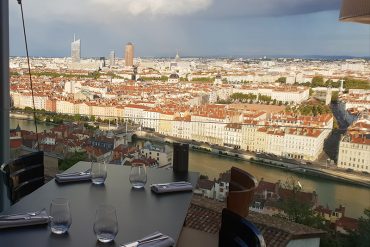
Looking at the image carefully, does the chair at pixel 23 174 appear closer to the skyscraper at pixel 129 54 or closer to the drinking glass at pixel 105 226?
the drinking glass at pixel 105 226

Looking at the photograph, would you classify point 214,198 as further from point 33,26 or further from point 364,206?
point 33,26

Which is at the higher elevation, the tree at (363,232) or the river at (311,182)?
the river at (311,182)

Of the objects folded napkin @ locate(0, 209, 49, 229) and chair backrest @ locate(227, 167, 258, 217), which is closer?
folded napkin @ locate(0, 209, 49, 229)

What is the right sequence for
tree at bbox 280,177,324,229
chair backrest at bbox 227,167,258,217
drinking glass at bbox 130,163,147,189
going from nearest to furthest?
1. chair backrest at bbox 227,167,258,217
2. drinking glass at bbox 130,163,147,189
3. tree at bbox 280,177,324,229

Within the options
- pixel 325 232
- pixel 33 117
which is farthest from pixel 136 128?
pixel 325 232

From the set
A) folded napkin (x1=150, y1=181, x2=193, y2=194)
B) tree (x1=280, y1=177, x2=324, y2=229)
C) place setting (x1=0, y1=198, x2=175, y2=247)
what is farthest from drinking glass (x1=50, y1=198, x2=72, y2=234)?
tree (x1=280, y1=177, x2=324, y2=229)

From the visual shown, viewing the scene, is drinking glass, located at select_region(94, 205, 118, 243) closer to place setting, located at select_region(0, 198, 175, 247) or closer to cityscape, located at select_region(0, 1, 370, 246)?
place setting, located at select_region(0, 198, 175, 247)

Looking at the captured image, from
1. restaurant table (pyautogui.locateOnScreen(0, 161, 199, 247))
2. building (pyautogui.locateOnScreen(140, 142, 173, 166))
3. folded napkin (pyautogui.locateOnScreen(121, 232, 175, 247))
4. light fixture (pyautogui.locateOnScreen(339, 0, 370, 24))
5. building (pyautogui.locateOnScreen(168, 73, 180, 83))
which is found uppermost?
light fixture (pyautogui.locateOnScreen(339, 0, 370, 24))

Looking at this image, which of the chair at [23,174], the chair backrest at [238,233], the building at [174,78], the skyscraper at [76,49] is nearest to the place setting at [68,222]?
the chair backrest at [238,233]
